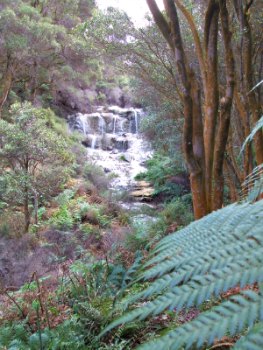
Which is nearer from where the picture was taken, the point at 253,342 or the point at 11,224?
the point at 253,342

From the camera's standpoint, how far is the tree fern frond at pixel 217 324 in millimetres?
476

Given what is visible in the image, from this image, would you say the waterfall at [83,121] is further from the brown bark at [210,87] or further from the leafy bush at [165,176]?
the brown bark at [210,87]

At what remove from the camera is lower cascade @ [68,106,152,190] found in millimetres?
18766

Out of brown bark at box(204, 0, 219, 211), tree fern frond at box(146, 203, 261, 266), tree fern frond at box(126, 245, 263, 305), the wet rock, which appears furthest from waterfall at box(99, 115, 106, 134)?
tree fern frond at box(126, 245, 263, 305)

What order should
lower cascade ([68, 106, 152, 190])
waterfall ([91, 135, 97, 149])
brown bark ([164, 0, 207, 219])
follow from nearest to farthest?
brown bark ([164, 0, 207, 219]), lower cascade ([68, 106, 152, 190]), waterfall ([91, 135, 97, 149])

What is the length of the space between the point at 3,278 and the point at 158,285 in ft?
23.3

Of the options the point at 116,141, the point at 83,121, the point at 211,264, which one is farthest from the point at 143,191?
the point at 211,264

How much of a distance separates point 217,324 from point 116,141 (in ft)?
71.3

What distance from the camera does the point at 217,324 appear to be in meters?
0.49

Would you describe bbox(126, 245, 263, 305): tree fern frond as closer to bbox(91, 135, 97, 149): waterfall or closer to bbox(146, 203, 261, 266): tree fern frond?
bbox(146, 203, 261, 266): tree fern frond

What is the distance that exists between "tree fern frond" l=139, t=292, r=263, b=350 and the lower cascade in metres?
16.3

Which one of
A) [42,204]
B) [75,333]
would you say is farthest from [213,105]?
[42,204]

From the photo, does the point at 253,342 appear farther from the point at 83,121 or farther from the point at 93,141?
the point at 83,121

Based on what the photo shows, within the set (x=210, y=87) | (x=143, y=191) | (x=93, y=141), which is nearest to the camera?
(x=210, y=87)
